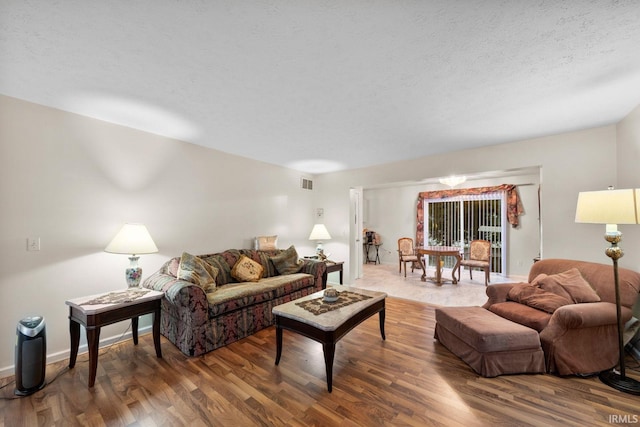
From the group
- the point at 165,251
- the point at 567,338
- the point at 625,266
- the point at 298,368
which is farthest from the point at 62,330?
the point at 625,266

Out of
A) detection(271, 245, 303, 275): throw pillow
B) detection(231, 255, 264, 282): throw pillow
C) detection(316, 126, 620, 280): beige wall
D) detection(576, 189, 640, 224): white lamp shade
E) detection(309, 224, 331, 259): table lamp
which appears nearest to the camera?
detection(576, 189, 640, 224): white lamp shade

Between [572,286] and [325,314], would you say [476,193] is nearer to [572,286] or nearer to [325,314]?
[572,286]

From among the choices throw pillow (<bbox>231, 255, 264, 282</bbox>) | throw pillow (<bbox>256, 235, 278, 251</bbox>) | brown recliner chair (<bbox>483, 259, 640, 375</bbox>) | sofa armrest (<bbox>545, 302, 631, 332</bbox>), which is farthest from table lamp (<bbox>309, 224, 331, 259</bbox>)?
sofa armrest (<bbox>545, 302, 631, 332</bbox>)

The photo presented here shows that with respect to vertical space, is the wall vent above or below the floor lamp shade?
above

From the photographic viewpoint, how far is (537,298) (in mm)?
2520

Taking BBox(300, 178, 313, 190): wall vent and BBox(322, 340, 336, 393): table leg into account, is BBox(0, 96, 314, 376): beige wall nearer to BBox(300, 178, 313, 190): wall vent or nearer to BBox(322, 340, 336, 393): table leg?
BBox(300, 178, 313, 190): wall vent

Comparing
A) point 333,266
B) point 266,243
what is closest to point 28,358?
point 266,243

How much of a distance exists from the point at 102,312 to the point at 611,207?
13.5 feet

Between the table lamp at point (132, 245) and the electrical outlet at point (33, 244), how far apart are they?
49 cm

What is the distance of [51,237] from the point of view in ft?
7.84

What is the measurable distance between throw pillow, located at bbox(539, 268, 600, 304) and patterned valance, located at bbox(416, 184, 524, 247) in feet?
12.3

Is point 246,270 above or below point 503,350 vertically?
above

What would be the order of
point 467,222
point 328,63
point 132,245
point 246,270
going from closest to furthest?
point 328,63 → point 132,245 → point 246,270 → point 467,222

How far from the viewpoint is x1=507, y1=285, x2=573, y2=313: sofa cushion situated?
7.78ft
